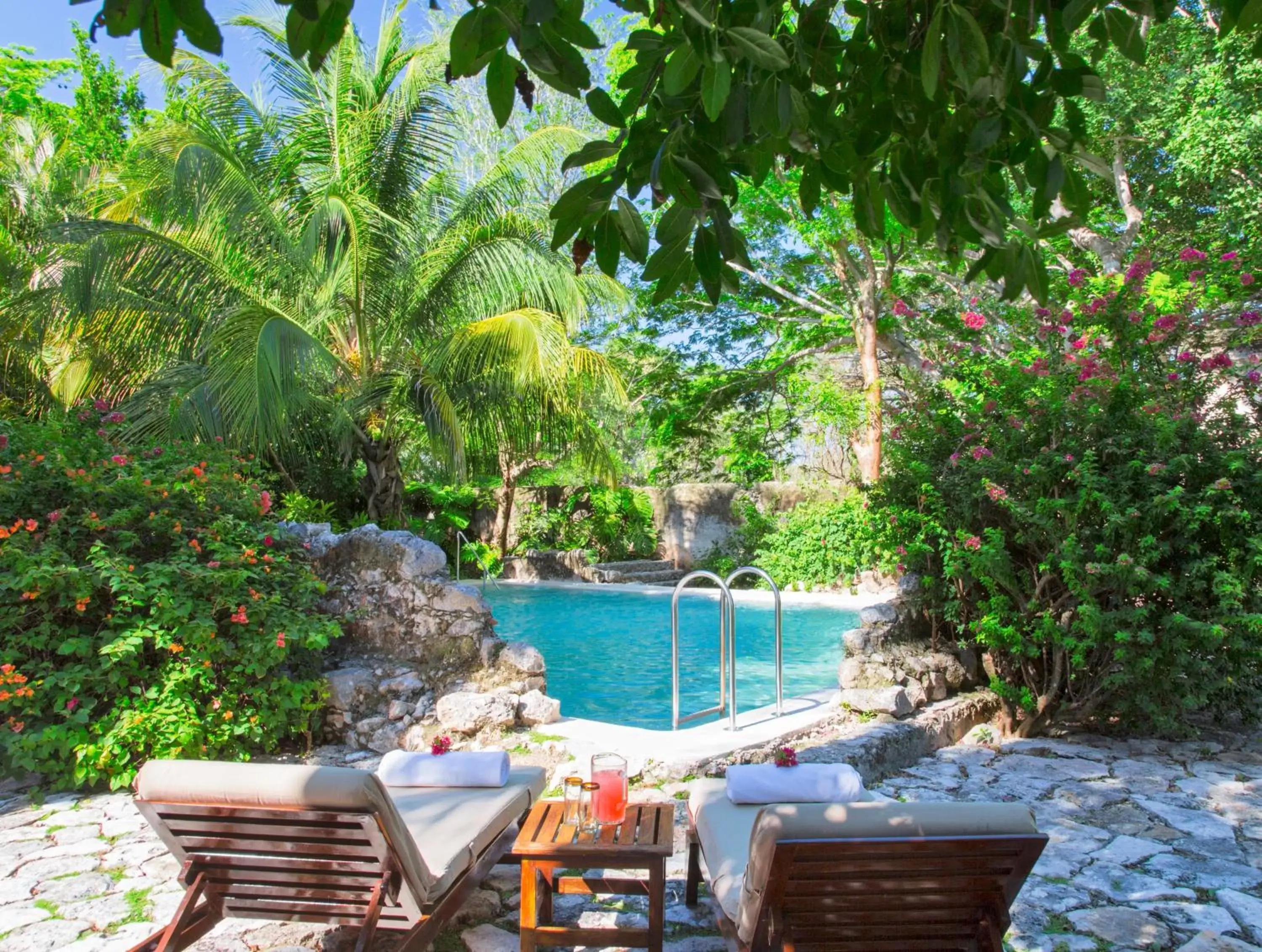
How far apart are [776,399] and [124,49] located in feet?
43.0

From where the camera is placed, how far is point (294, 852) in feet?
8.36

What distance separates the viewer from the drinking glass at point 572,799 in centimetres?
312

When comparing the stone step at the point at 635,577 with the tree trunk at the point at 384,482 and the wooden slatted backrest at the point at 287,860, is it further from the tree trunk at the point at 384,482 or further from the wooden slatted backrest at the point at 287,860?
the wooden slatted backrest at the point at 287,860

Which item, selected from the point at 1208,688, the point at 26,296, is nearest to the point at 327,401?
the point at 26,296

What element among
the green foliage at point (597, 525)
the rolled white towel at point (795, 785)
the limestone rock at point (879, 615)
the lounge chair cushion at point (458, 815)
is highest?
the green foliage at point (597, 525)

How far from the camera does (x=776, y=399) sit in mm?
19406

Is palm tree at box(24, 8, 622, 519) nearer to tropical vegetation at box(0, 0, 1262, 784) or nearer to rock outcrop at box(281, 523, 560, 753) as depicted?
tropical vegetation at box(0, 0, 1262, 784)

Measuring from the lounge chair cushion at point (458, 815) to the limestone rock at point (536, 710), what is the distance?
5.04 ft

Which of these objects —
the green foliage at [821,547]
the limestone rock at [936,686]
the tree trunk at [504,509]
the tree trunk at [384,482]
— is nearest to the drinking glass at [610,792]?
the limestone rock at [936,686]

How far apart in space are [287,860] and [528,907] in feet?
2.52

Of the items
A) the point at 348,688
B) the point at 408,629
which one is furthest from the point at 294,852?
the point at 408,629

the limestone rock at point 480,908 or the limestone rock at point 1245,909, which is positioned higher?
the limestone rock at point 1245,909

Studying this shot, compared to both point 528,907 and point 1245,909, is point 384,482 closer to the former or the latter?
point 528,907

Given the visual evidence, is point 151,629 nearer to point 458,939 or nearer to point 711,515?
point 458,939
